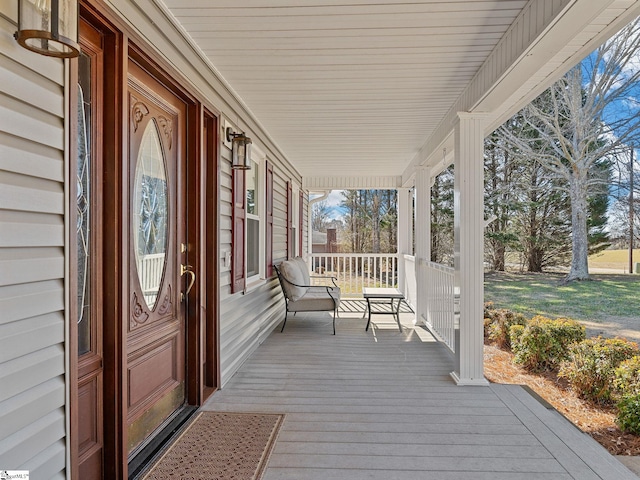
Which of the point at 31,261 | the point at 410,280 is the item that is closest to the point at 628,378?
the point at 410,280

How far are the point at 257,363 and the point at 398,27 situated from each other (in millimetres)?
3115

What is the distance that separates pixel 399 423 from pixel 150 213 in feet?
6.76

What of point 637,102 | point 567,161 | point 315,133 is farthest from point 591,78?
point 315,133

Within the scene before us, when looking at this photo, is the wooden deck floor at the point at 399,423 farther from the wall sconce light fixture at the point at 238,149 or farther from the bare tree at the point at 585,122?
the bare tree at the point at 585,122

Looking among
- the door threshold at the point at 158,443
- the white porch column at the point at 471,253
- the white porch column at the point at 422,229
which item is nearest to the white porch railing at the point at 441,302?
the white porch column at the point at 422,229

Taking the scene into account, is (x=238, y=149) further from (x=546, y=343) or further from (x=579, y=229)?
(x=579, y=229)

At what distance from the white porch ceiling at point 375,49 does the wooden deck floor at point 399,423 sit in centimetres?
227

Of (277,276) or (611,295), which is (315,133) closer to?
(277,276)

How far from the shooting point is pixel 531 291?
33.3 feet

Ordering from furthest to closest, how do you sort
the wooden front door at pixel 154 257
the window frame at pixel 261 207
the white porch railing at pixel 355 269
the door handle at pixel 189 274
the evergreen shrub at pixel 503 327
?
the white porch railing at pixel 355 269 → the evergreen shrub at pixel 503 327 → the window frame at pixel 261 207 → the door handle at pixel 189 274 → the wooden front door at pixel 154 257

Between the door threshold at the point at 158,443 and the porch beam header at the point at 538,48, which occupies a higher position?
the porch beam header at the point at 538,48

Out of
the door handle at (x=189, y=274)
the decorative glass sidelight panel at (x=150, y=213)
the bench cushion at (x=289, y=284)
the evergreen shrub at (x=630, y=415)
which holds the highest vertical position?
the decorative glass sidelight panel at (x=150, y=213)

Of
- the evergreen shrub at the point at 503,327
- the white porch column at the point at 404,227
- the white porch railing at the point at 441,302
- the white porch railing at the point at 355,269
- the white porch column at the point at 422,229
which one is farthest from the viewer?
the white porch railing at the point at 355,269

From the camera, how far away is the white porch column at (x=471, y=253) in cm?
341
